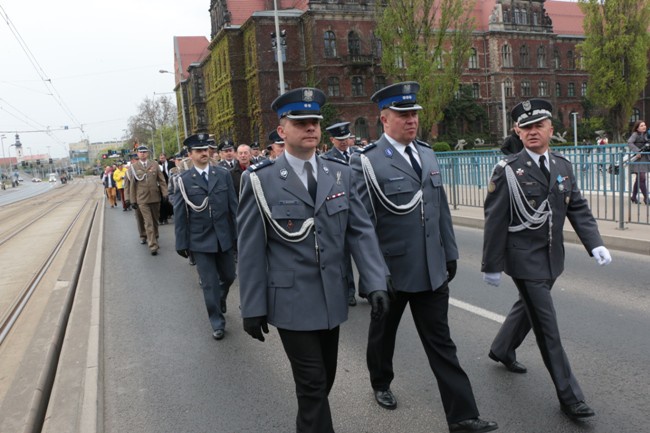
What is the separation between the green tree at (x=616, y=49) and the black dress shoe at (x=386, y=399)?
46484mm

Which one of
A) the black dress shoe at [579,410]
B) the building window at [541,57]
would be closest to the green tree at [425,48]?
the building window at [541,57]

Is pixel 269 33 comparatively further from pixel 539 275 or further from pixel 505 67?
pixel 539 275

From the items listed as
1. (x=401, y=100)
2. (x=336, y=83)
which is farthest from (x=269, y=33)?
(x=401, y=100)

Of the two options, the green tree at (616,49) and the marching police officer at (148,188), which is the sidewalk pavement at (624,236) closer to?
the marching police officer at (148,188)

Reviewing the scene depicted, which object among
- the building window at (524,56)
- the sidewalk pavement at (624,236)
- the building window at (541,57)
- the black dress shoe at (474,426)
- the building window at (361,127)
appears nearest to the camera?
the black dress shoe at (474,426)

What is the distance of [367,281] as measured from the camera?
10.8ft

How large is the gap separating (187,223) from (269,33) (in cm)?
4959

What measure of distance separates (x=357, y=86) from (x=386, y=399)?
171 feet

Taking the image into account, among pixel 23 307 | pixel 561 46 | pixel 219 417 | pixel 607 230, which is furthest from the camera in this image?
pixel 561 46

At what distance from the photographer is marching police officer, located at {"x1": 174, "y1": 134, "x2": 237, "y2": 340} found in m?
6.46

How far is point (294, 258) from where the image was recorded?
3.23 metres

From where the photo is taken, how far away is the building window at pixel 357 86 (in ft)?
178

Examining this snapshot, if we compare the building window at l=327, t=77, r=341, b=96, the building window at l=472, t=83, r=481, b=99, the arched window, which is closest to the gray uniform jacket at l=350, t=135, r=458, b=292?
the building window at l=327, t=77, r=341, b=96

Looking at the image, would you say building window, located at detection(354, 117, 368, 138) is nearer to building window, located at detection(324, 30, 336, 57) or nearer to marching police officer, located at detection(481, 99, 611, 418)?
building window, located at detection(324, 30, 336, 57)
